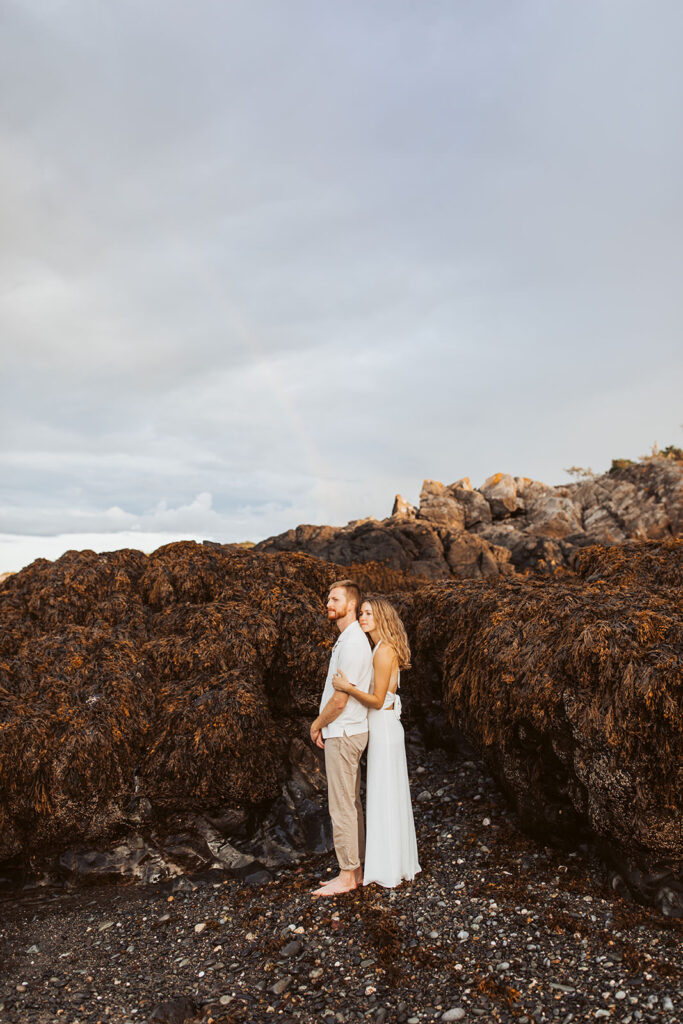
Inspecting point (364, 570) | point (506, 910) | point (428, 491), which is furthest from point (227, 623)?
point (428, 491)

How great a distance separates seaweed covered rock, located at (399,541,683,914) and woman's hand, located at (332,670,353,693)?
1837 millimetres

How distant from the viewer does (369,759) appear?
24.1 ft

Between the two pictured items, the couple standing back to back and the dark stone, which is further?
the couple standing back to back

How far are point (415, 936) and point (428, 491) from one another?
4491 cm

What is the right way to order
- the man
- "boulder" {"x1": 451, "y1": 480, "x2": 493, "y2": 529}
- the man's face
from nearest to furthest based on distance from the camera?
the man → the man's face → "boulder" {"x1": 451, "y1": 480, "x2": 493, "y2": 529}

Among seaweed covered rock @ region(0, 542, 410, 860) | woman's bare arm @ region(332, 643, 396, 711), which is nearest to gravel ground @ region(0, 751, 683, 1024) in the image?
seaweed covered rock @ region(0, 542, 410, 860)

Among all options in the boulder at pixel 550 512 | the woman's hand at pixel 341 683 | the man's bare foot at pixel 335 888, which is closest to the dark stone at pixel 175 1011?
the man's bare foot at pixel 335 888

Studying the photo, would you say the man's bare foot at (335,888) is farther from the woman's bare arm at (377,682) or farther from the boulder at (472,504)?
the boulder at (472,504)

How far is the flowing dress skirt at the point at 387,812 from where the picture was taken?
714cm

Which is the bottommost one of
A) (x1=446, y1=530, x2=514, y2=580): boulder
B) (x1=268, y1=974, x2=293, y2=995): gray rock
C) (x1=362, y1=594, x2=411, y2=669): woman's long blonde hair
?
(x1=268, y1=974, x2=293, y2=995): gray rock

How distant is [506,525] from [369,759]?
40.6m

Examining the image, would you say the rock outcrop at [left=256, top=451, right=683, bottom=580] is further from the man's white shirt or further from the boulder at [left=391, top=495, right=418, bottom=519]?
the man's white shirt

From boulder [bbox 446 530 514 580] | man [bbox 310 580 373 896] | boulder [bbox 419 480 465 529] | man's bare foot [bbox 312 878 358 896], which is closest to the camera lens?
man's bare foot [bbox 312 878 358 896]

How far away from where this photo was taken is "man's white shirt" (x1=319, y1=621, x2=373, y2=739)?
7277 millimetres
